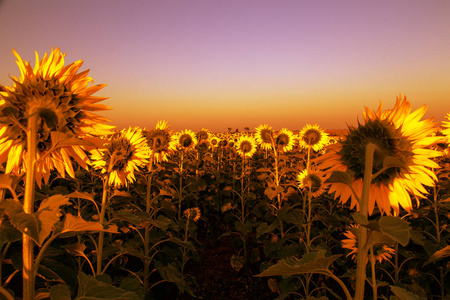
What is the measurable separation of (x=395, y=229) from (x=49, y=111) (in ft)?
4.63

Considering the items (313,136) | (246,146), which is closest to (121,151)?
(313,136)

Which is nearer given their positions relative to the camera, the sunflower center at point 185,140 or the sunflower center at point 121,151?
the sunflower center at point 121,151

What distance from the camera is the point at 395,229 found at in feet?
3.04

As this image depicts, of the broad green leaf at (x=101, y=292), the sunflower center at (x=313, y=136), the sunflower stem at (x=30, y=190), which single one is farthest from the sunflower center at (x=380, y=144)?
the sunflower center at (x=313, y=136)

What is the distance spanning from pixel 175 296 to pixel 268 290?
1.51 m

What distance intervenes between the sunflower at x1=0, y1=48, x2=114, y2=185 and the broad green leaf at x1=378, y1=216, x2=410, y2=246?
3.82ft

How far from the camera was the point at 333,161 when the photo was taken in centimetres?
154

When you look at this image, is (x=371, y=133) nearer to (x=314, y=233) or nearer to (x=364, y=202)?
(x=364, y=202)

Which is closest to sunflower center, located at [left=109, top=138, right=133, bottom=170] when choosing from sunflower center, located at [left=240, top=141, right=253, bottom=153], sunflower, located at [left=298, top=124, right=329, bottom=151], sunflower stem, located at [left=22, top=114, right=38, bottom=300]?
sunflower stem, located at [left=22, top=114, right=38, bottom=300]

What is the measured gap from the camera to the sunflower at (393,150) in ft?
4.42

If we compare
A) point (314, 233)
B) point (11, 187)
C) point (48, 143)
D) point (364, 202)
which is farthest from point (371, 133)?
point (314, 233)

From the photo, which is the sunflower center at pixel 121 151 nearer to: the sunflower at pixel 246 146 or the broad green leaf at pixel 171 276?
the broad green leaf at pixel 171 276

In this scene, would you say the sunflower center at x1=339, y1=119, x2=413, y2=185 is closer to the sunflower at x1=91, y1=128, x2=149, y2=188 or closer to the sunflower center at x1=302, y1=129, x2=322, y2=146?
the sunflower at x1=91, y1=128, x2=149, y2=188

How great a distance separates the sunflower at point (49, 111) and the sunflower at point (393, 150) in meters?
1.28
